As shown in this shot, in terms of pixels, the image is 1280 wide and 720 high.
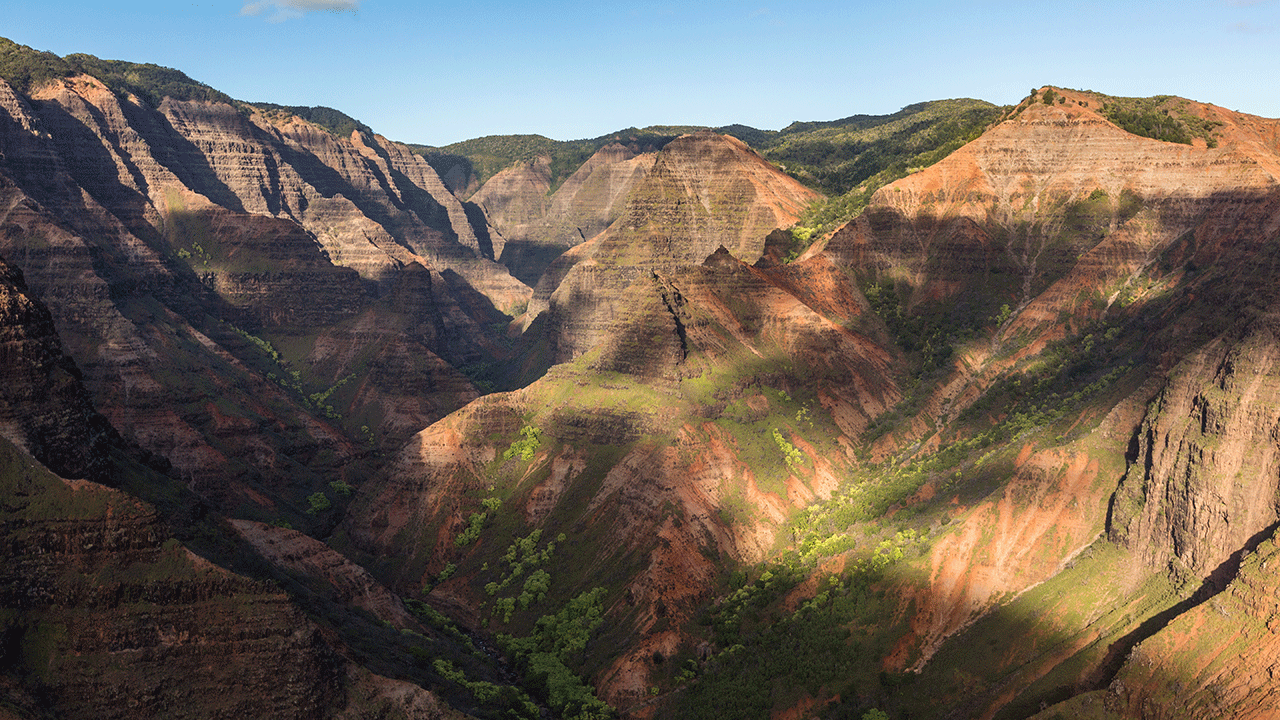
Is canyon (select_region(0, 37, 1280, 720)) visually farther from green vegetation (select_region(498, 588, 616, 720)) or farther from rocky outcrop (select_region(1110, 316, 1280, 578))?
green vegetation (select_region(498, 588, 616, 720))

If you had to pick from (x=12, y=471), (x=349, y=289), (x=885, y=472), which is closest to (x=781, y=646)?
(x=885, y=472)

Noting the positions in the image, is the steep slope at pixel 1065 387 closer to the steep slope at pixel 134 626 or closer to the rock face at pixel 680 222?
the steep slope at pixel 134 626

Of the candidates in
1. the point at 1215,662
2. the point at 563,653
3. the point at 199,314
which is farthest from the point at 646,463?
the point at 199,314

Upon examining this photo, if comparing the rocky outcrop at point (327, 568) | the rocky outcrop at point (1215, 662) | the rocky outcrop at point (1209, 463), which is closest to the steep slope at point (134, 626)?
the rocky outcrop at point (327, 568)

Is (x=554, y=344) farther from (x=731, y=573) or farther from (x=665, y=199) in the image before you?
(x=731, y=573)

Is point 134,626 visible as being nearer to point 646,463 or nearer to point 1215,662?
point 646,463

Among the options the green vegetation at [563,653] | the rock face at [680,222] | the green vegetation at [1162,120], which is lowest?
the green vegetation at [563,653]

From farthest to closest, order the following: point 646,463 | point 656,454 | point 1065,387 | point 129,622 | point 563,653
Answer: point 656,454
point 646,463
point 1065,387
point 563,653
point 129,622

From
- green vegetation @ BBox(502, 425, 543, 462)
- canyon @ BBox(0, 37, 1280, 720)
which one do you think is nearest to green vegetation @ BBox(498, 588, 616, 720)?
canyon @ BBox(0, 37, 1280, 720)

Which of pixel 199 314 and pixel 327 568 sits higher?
pixel 199 314
